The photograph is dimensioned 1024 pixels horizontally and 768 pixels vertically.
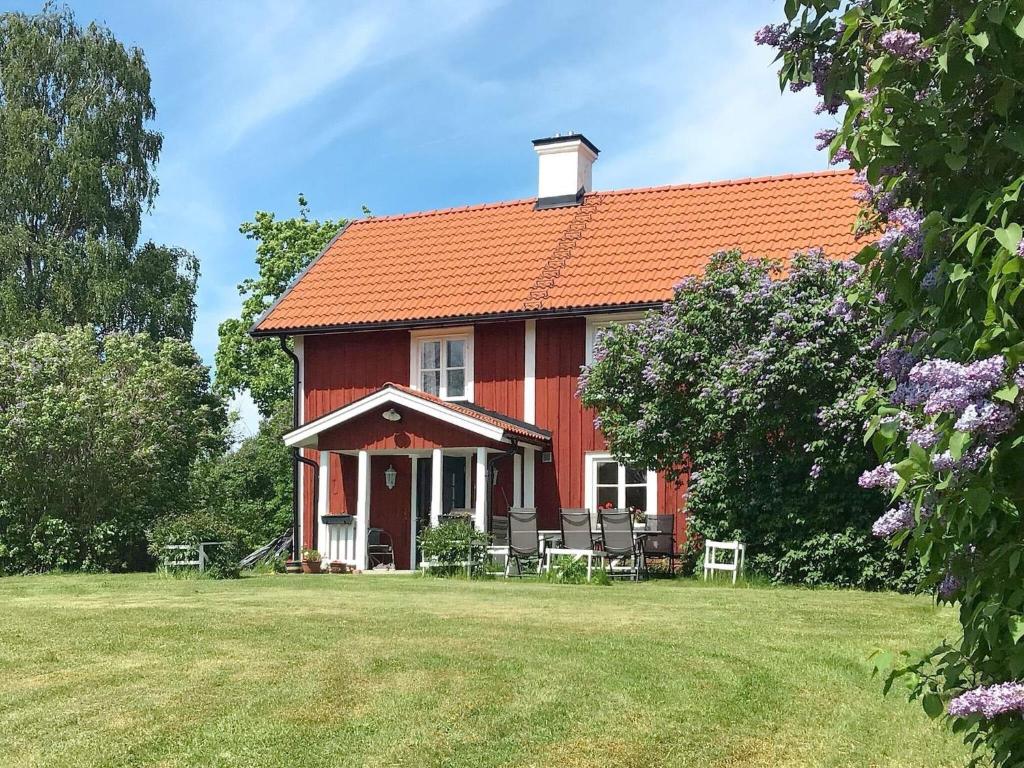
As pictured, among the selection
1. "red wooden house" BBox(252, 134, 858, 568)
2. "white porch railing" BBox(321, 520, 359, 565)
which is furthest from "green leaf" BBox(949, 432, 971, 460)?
"white porch railing" BBox(321, 520, 359, 565)

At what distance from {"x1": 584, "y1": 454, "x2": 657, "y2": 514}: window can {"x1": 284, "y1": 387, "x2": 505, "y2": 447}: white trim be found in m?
2.19

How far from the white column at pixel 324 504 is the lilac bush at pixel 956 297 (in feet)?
58.1

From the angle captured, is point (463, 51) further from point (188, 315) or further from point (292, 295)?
point (188, 315)

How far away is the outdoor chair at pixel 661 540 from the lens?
17844 millimetres

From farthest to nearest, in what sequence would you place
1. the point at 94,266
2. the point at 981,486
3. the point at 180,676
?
1. the point at 94,266
2. the point at 180,676
3. the point at 981,486

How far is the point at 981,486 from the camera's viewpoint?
9.42 ft

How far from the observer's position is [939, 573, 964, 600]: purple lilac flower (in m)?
3.31

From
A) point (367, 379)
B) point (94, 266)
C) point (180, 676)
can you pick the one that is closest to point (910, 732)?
point (180, 676)

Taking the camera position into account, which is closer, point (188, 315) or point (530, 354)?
point (530, 354)

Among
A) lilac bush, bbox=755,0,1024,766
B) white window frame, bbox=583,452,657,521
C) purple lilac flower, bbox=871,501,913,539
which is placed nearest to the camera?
lilac bush, bbox=755,0,1024,766

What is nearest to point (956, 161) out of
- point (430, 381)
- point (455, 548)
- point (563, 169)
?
point (455, 548)

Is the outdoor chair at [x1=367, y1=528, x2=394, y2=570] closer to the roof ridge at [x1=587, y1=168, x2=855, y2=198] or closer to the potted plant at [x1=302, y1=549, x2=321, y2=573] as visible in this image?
the potted plant at [x1=302, y1=549, x2=321, y2=573]

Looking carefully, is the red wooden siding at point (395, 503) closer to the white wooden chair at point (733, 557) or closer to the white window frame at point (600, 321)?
the white window frame at point (600, 321)

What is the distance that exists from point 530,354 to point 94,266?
18909mm
